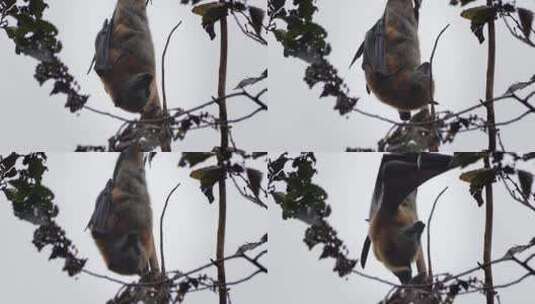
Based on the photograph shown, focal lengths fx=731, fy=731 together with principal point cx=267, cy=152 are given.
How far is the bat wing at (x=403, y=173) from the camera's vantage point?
1368mm

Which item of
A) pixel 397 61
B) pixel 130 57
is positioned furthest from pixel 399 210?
pixel 130 57

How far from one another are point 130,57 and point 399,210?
0.59 metres

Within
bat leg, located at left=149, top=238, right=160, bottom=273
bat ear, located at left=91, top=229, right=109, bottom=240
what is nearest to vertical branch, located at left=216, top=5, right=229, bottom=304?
bat leg, located at left=149, top=238, right=160, bottom=273

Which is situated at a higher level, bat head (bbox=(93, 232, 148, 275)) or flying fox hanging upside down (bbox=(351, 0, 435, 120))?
flying fox hanging upside down (bbox=(351, 0, 435, 120))

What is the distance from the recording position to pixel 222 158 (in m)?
1.38

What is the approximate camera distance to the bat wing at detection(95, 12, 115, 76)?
1.38 meters

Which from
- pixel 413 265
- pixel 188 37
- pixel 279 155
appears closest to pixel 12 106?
pixel 188 37

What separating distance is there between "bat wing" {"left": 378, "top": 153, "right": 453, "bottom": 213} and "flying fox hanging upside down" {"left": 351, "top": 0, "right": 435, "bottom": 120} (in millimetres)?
81

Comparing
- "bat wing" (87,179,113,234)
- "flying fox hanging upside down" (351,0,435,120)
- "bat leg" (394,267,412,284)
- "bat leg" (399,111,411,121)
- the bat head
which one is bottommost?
Answer: "bat leg" (394,267,412,284)

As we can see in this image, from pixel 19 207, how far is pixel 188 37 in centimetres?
46

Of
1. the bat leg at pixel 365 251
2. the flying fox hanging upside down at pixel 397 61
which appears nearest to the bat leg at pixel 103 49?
the flying fox hanging upside down at pixel 397 61

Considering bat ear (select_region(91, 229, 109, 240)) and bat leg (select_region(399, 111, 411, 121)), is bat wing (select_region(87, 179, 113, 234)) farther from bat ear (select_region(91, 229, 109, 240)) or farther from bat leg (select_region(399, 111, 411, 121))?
bat leg (select_region(399, 111, 411, 121))

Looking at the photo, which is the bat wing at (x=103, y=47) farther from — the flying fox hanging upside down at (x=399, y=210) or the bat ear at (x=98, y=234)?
the flying fox hanging upside down at (x=399, y=210)

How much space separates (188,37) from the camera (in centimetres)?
138
